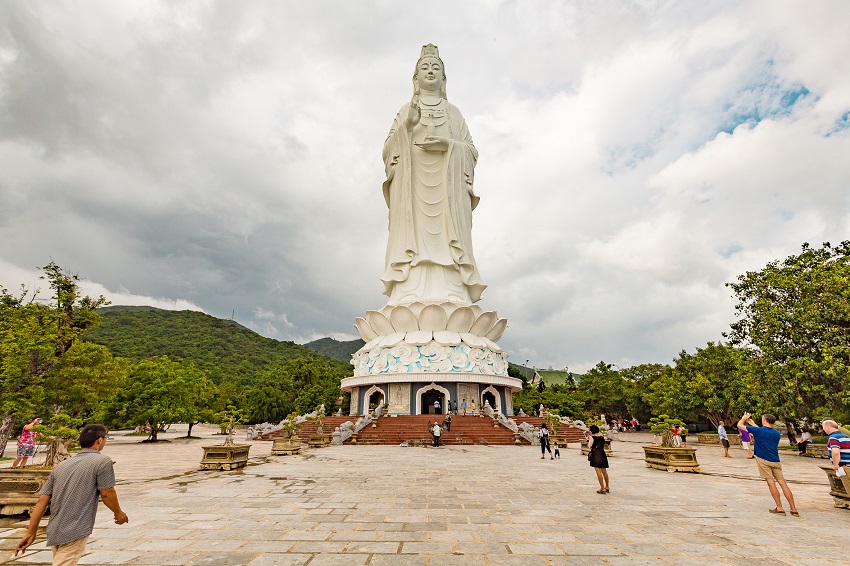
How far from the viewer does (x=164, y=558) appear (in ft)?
14.9

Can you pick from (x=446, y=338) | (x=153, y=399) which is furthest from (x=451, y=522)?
(x=153, y=399)

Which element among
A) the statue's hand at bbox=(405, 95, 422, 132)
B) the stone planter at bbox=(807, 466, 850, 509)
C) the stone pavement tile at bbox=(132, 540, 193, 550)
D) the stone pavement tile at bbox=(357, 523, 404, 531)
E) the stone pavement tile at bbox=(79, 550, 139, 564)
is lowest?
→ the stone pavement tile at bbox=(79, 550, 139, 564)

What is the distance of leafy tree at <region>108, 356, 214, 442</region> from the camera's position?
24953 mm

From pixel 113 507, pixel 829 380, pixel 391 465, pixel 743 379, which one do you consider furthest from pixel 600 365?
pixel 113 507

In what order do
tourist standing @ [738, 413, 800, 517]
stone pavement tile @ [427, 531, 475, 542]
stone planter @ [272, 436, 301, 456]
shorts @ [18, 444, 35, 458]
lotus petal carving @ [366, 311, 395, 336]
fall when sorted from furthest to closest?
lotus petal carving @ [366, 311, 395, 336] < stone planter @ [272, 436, 301, 456] < shorts @ [18, 444, 35, 458] < tourist standing @ [738, 413, 800, 517] < stone pavement tile @ [427, 531, 475, 542]

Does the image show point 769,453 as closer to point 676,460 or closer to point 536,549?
point 536,549

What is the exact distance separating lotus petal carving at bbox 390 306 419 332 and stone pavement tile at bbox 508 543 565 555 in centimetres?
2632

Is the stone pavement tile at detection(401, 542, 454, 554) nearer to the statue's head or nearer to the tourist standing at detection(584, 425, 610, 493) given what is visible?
the tourist standing at detection(584, 425, 610, 493)

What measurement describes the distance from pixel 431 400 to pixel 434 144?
1852 centimetres

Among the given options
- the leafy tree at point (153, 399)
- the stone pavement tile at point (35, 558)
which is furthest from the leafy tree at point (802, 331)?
the leafy tree at point (153, 399)

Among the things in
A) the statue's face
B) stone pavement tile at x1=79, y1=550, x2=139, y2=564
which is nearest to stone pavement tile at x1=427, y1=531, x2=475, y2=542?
stone pavement tile at x1=79, y1=550, x2=139, y2=564

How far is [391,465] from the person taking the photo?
1262 cm

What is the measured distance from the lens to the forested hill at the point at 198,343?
57072mm

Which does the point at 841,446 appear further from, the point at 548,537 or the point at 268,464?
the point at 268,464
